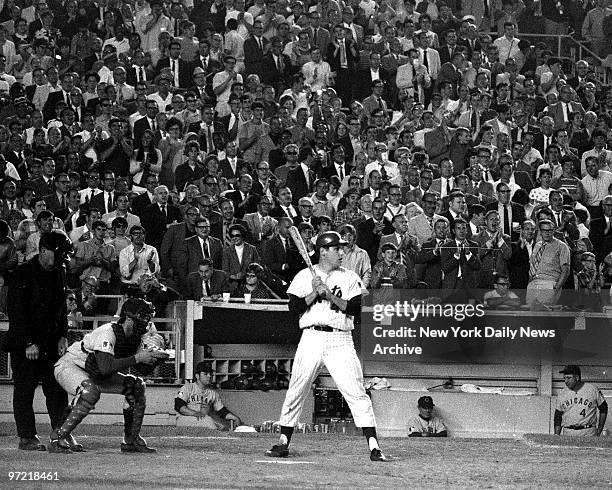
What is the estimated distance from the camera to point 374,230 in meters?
16.0

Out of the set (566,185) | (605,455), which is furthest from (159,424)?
(566,185)

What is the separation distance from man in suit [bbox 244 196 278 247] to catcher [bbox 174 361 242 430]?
6.63ft

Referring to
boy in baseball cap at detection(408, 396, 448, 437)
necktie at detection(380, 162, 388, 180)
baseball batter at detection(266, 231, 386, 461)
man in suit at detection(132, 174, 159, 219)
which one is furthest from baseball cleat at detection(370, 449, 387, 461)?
necktie at detection(380, 162, 388, 180)

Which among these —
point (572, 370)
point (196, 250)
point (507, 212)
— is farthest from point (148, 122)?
point (572, 370)

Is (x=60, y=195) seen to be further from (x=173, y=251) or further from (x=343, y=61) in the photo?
(x=343, y=61)

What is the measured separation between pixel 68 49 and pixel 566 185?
8.24 metres

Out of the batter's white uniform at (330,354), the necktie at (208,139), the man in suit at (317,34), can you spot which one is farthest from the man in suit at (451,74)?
the batter's white uniform at (330,354)

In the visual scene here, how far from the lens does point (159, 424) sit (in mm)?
14484

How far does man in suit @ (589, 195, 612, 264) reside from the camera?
55.2ft

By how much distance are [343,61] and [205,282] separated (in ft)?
23.5

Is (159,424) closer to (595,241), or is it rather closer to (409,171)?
(409,171)

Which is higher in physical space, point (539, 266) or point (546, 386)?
point (539, 266)

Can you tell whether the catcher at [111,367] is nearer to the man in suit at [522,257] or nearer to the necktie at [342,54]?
the man in suit at [522,257]

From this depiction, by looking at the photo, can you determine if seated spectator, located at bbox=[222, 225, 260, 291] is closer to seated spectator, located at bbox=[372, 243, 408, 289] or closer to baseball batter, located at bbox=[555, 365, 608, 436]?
seated spectator, located at bbox=[372, 243, 408, 289]
